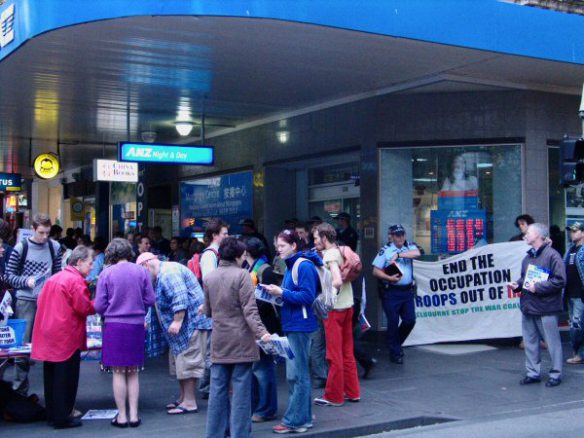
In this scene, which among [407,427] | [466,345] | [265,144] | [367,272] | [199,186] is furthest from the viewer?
[199,186]

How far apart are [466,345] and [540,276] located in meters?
3.16

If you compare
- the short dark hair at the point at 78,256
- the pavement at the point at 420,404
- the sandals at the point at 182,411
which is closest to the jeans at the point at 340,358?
the pavement at the point at 420,404

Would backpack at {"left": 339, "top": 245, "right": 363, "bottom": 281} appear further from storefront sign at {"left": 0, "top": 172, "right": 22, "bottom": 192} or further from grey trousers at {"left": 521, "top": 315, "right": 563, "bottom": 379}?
storefront sign at {"left": 0, "top": 172, "right": 22, "bottom": 192}

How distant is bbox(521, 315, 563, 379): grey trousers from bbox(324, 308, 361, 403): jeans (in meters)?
2.28

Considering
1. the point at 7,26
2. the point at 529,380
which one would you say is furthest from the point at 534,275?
the point at 7,26

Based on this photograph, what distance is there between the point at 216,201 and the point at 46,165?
454 centimetres

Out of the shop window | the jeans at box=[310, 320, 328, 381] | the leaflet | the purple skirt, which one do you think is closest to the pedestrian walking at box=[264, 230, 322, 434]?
the purple skirt

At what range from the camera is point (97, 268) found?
12.3 m

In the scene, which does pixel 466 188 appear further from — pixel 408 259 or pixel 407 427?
pixel 407 427

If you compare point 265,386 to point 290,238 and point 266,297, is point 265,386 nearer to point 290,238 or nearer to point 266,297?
point 266,297

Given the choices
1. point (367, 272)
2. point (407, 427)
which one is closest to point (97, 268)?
point (367, 272)

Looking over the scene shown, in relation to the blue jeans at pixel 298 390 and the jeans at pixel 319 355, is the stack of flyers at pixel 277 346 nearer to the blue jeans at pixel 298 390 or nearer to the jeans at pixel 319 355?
the blue jeans at pixel 298 390

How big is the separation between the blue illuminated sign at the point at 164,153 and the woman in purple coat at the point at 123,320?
17.1ft

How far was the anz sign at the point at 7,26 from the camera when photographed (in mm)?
9758
